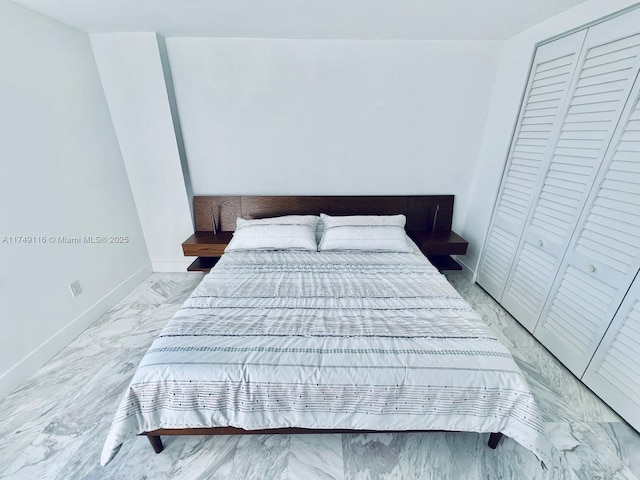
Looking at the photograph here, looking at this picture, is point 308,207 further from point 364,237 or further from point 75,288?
point 75,288

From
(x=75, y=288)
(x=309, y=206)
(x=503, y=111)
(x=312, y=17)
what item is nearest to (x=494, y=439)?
(x=309, y=206)

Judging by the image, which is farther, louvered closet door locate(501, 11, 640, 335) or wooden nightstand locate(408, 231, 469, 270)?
wooden nightstand locate(408, 231, 469, 270)

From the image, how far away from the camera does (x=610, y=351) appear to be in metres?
1.45

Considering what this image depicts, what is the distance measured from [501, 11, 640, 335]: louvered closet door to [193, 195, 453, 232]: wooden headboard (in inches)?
33.5

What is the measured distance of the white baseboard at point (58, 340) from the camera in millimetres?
1544

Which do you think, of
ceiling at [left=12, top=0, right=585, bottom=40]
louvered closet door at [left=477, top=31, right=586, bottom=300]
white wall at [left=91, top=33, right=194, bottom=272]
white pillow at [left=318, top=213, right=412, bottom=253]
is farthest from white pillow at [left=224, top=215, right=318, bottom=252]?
louvered closet door at [left=477, top=31, right=586, bottom=300]

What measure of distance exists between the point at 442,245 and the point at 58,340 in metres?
3.09

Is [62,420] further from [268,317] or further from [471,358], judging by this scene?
[471,358]

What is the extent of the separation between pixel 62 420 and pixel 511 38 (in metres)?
3.93

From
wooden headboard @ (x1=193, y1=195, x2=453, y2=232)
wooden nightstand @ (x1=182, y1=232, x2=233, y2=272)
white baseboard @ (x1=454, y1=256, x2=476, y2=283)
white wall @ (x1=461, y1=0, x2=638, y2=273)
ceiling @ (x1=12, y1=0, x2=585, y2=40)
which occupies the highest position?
ceiling @ (x1=12, y1=0, x2=585, y2=40)

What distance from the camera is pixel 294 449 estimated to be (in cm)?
126

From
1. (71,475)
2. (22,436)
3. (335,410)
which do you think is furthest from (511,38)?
(22,436)

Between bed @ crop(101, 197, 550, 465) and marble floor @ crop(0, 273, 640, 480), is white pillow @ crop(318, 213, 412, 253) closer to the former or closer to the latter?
bed @ crop(101, 197, 550, 465)

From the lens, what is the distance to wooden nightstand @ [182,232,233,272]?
7.78ft
